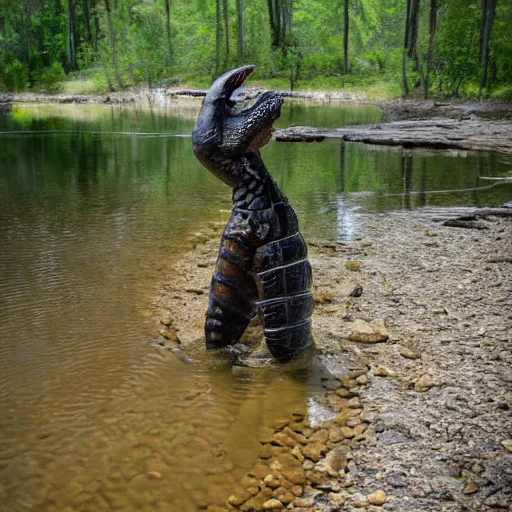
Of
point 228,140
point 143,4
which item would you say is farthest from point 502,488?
point 143,4

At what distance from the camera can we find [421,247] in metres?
6.19

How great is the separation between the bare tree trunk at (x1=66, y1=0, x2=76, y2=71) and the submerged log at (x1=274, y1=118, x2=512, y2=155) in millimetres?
31582

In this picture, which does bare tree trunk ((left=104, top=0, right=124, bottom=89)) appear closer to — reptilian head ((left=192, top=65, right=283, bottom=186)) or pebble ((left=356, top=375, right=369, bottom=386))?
reptilian head ((left=192, top=65, right=283, bottom=186))

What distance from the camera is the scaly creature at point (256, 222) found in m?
3.74

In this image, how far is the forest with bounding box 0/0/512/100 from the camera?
1064 inches

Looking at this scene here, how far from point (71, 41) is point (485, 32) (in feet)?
95.8

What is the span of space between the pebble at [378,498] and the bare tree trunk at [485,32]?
26338 mm

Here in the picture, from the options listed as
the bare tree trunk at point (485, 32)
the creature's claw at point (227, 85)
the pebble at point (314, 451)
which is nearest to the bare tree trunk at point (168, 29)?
the bare tree trunk at point (485, 32)

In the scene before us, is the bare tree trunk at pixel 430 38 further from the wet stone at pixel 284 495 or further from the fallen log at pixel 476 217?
the wet stone at pixel 284 495

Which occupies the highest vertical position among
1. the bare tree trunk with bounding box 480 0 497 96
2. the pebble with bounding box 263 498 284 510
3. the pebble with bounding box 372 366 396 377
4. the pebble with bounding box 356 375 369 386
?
the bare tree trunk with bounding box 480 0 497 96

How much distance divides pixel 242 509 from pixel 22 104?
34097 millimetres

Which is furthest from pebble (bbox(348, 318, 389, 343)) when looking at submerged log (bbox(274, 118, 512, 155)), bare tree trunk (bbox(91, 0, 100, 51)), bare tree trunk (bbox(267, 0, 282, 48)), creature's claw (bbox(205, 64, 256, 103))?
bare tree trunk (bbox(91, 0, 100, 51))

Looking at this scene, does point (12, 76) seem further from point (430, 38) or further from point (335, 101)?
point (430, 38)

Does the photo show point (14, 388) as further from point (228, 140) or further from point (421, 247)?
point (421, 247)
